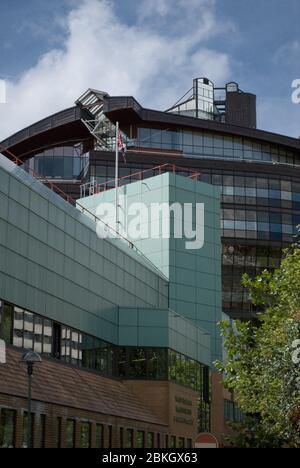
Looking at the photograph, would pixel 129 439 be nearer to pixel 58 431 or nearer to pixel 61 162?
pixel 58 431

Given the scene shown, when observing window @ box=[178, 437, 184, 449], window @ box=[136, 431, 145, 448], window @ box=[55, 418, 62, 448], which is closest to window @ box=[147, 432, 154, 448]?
window @ box=[136, 431, 145, 448]

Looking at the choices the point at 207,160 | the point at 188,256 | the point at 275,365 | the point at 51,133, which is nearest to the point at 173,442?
the point at 188,256

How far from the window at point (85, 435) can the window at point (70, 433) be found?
760mm

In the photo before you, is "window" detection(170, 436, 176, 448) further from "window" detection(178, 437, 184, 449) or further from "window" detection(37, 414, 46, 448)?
"window" detection(37, 414, 46, 448)

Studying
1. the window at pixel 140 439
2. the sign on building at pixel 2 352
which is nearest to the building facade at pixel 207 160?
the window at pixel 140 439

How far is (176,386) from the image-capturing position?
55.7 metres

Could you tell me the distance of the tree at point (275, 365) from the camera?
3450cm

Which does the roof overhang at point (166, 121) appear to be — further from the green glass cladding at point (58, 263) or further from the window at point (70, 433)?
the window at point (70, 433)

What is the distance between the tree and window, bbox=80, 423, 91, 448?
6959mm

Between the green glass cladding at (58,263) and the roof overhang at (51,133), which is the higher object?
the roof overhang at (51,133)

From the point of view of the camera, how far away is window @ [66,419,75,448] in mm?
39906

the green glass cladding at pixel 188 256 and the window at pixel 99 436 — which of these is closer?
the window at pixel 99 436
